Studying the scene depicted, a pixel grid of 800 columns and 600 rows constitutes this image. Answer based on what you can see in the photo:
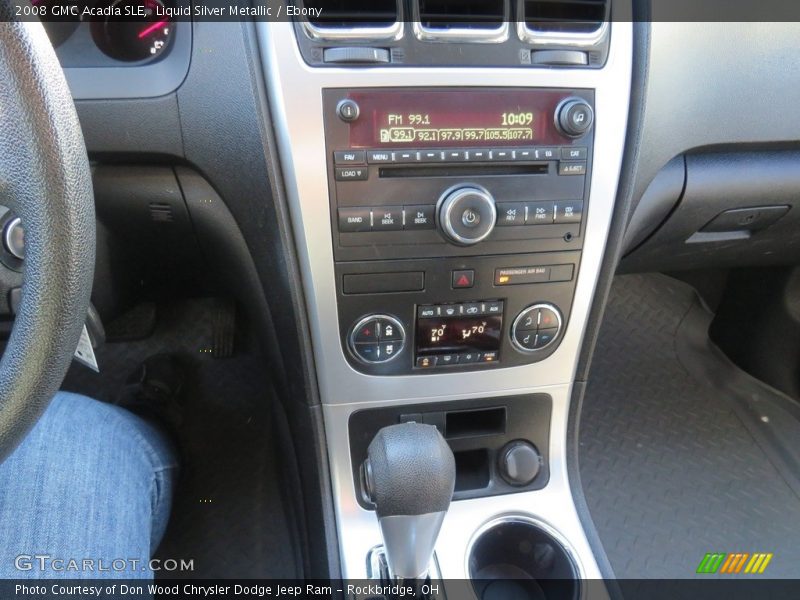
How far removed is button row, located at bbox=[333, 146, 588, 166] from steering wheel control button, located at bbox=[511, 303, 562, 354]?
0.23 m

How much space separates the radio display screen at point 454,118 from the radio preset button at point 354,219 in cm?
8

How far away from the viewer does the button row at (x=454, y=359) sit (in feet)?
3.17

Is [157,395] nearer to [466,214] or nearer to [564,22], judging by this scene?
[466,214]

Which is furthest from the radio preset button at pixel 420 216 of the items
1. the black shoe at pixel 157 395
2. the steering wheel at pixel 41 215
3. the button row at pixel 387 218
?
the black shoe at pixel 157 395

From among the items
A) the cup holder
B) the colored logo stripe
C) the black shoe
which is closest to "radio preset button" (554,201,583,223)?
the cup holder

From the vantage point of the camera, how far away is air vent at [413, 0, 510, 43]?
79cm

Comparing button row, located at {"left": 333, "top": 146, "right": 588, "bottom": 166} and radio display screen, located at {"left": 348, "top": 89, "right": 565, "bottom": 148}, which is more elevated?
radio display screen, located at {"left": 348, "top": 89, "right": 565, "bottom": 148}

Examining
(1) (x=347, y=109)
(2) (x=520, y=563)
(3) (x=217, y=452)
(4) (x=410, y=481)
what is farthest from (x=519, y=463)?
(3) (x=217, y=452)

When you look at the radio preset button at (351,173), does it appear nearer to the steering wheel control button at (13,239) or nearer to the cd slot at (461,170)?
the cd slot at (461,170)

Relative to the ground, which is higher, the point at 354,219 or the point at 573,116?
the point at 573,116

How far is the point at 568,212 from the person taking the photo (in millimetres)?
910

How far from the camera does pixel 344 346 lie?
94cm

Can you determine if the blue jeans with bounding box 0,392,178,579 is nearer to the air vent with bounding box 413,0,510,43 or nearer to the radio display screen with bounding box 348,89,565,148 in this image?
the radio display screen with bounding box 348,89,565,148

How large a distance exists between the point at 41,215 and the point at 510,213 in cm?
57
